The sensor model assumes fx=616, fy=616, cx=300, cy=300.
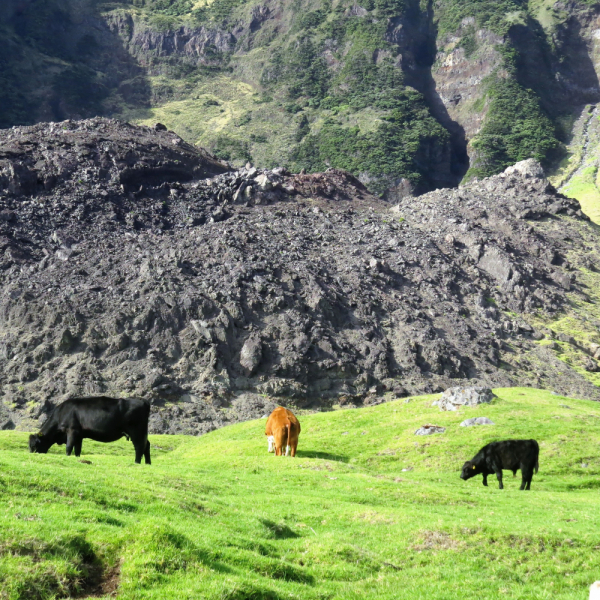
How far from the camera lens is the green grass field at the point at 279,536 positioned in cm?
1244

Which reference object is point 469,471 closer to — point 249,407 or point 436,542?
point 436,542

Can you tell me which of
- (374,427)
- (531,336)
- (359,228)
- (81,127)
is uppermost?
(81,127)

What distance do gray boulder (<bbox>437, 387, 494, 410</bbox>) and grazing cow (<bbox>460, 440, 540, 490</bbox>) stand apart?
59.2 ft

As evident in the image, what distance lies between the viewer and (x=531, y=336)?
97.8 meters

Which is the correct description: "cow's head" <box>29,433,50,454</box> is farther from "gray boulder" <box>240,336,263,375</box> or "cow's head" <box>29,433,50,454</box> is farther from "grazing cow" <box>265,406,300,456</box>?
"gray boulder" <box>240,336,263,375</box>

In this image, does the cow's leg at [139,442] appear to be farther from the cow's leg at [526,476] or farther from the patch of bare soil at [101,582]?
the cow's leg at [526,476]

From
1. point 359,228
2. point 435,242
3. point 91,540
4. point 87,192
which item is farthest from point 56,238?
point 91,540

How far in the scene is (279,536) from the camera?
58.3 ft

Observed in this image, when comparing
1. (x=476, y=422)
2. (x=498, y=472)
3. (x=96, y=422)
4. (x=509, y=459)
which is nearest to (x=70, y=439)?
(x=96, y=422)

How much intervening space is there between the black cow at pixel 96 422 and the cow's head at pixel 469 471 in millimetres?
18070

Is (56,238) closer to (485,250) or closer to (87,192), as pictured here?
(87,192)

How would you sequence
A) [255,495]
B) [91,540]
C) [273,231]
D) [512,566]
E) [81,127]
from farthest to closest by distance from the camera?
[81,127] → [273,231] → [255,495] → [512,566] → [91,540]

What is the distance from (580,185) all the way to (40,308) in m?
158

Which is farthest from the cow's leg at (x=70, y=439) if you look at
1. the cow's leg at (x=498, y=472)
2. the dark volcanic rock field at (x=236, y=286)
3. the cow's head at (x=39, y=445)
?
the dark volcanic rock field at (x=236, y=286)
